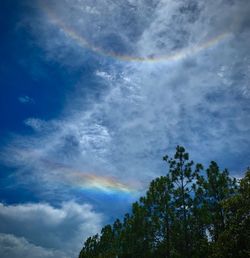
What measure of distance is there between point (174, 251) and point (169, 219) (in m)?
2.91

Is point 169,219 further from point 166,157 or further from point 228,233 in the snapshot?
point 228,233

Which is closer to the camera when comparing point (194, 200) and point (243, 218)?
point (243, 218)

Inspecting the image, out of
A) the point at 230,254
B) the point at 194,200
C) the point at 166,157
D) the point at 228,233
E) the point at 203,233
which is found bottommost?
the point at 230,254

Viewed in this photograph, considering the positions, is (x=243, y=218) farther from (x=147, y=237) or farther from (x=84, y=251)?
(x=84, y=251)

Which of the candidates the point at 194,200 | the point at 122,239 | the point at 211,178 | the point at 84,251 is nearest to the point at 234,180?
the point at 211,178

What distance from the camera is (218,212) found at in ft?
80.2

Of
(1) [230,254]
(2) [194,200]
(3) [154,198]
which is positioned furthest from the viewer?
(3) [154,198]

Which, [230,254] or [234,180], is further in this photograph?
[234,180]

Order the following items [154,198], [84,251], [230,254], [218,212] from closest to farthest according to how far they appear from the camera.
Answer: [230,254], [218,212], [154,198], [84,251]

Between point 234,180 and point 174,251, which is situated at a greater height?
point 234,180

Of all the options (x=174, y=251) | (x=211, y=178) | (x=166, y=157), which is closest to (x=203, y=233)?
(x=174, y=251)

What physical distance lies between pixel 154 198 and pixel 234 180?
7940mm

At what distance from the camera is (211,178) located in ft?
83.5

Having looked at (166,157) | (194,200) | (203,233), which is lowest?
(203,233)
